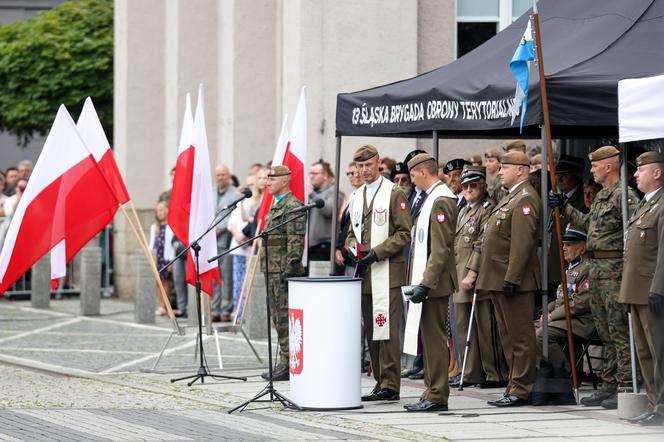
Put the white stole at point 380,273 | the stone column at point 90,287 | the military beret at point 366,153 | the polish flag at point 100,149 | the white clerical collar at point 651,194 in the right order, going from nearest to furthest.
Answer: the white clerical collar at point 651,194 → the white stole at point 380,273 → the military beret at point 366,153 → the polish flag at point 100,149 → the stone column at point 90,287

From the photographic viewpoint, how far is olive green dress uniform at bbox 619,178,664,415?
37.1 ft

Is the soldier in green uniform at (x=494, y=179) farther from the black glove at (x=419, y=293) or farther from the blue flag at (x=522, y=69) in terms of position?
the black glove at (x=419, y=293)

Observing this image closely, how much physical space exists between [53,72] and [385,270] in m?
23.5

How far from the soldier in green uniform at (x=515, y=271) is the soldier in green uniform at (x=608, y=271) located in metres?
0.36

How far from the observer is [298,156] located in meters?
15.9

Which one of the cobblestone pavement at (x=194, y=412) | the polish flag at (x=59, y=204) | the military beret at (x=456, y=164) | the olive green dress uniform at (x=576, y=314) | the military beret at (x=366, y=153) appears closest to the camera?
the cobblestone pavement at (x=194, y=412)

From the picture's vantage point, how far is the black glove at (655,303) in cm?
1095

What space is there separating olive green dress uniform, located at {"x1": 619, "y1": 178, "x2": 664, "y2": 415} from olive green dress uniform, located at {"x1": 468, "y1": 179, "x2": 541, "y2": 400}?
1.14m

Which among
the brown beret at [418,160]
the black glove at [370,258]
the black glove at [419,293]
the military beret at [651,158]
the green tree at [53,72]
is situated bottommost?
the black glove at [419,293]

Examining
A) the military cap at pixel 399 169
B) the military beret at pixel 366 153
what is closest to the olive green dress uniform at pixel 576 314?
the military beret at pixel 366 153

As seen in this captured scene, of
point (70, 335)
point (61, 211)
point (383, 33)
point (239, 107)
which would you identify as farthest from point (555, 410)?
point (239, 107)

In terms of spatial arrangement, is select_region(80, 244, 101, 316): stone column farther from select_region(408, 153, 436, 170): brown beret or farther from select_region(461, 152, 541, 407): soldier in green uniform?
select_region(408, 153, 436, 170): brown beret

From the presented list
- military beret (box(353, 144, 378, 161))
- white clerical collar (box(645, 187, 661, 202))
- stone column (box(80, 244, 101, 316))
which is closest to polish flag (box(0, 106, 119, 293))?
military beret (box(353, 144, 378, 161))

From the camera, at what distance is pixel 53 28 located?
35406 millimetres
